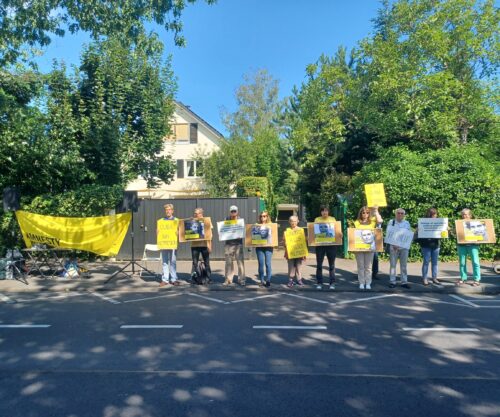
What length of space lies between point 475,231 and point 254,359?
7.02 meters

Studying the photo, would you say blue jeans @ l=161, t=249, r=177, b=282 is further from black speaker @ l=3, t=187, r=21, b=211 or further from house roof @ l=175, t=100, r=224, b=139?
house roof @ l=175, t=100, r=224, b=139

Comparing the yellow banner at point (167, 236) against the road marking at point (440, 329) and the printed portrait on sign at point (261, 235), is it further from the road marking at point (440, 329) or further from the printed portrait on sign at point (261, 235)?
the road marking at point (440, 329)

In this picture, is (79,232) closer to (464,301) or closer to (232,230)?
(232,230)

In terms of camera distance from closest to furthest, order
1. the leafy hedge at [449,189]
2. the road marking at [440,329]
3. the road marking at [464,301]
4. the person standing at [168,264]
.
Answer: the road marking at [440,329], the road marking at [464,301], the person standing at [168,264], the leafy hedge at [449,189]

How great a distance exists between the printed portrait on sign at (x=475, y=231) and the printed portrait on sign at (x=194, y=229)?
5991 millimetres

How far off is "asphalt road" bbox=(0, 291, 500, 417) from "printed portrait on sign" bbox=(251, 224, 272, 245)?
192 cm

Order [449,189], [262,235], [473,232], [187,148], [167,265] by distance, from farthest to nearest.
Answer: [187,148] < [449,189] < [167,265] < [262,235] < [473,232]

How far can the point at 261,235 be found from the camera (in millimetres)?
10305

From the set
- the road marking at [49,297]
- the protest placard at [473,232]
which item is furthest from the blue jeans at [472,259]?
the road marking at [49,297]

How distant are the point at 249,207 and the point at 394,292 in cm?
684

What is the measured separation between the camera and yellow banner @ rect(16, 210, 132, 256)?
11734 mm

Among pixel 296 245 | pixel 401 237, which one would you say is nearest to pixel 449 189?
pixel 401 237

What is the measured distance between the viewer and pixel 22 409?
3.98 meters

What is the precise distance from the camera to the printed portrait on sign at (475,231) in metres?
9.93
